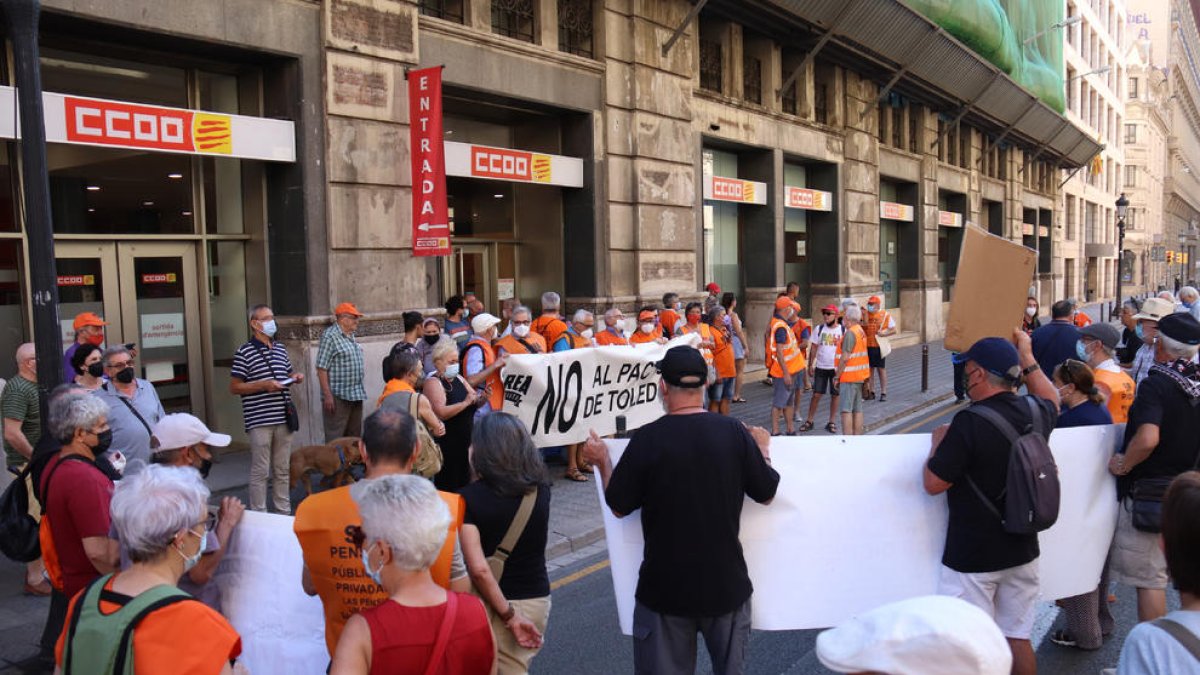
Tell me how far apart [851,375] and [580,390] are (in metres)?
3.65

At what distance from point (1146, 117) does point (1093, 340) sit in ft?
257

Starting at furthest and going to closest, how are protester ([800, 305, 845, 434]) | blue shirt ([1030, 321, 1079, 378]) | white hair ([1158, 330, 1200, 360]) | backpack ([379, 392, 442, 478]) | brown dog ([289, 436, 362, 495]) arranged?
protester ([800, 305, 845, 434]) < brown dog ([289, 436, 362, 495]) < blue shirt ([1030, 321, 1079, 378]) < backpack ([379, 392, 442, 478]) < white hair ([1158, 330, 1200, 360])

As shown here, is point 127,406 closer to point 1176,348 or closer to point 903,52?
point 1176,348

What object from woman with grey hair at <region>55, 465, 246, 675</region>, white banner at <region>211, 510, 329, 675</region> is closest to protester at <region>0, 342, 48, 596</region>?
white banner at <region>211, 510, 329, 675</region>

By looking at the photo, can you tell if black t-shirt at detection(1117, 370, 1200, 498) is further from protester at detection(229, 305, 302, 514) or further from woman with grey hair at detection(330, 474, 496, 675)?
protester at detection(229, 305, 302, 514)

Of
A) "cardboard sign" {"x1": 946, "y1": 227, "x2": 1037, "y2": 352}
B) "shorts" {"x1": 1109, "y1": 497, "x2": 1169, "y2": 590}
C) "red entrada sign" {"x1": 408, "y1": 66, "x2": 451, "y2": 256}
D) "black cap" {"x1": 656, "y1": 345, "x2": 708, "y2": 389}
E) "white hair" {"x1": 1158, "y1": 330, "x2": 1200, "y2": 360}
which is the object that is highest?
"red entrada sign" {"x1": 408, "y1": 66, "x2": 451, "y2": 256}

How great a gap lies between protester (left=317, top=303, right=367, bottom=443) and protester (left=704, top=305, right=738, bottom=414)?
16.3 feet

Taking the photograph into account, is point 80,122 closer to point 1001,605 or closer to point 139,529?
point 139,529

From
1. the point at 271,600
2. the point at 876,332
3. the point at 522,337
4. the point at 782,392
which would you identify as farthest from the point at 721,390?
the point at 271,600

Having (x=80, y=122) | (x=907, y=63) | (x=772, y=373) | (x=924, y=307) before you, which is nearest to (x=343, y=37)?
(x=80, y=122)

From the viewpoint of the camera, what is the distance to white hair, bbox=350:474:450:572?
2572mm

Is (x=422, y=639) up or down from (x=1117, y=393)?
down

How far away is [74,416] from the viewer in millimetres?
3879

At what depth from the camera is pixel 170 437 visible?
3656 mm
